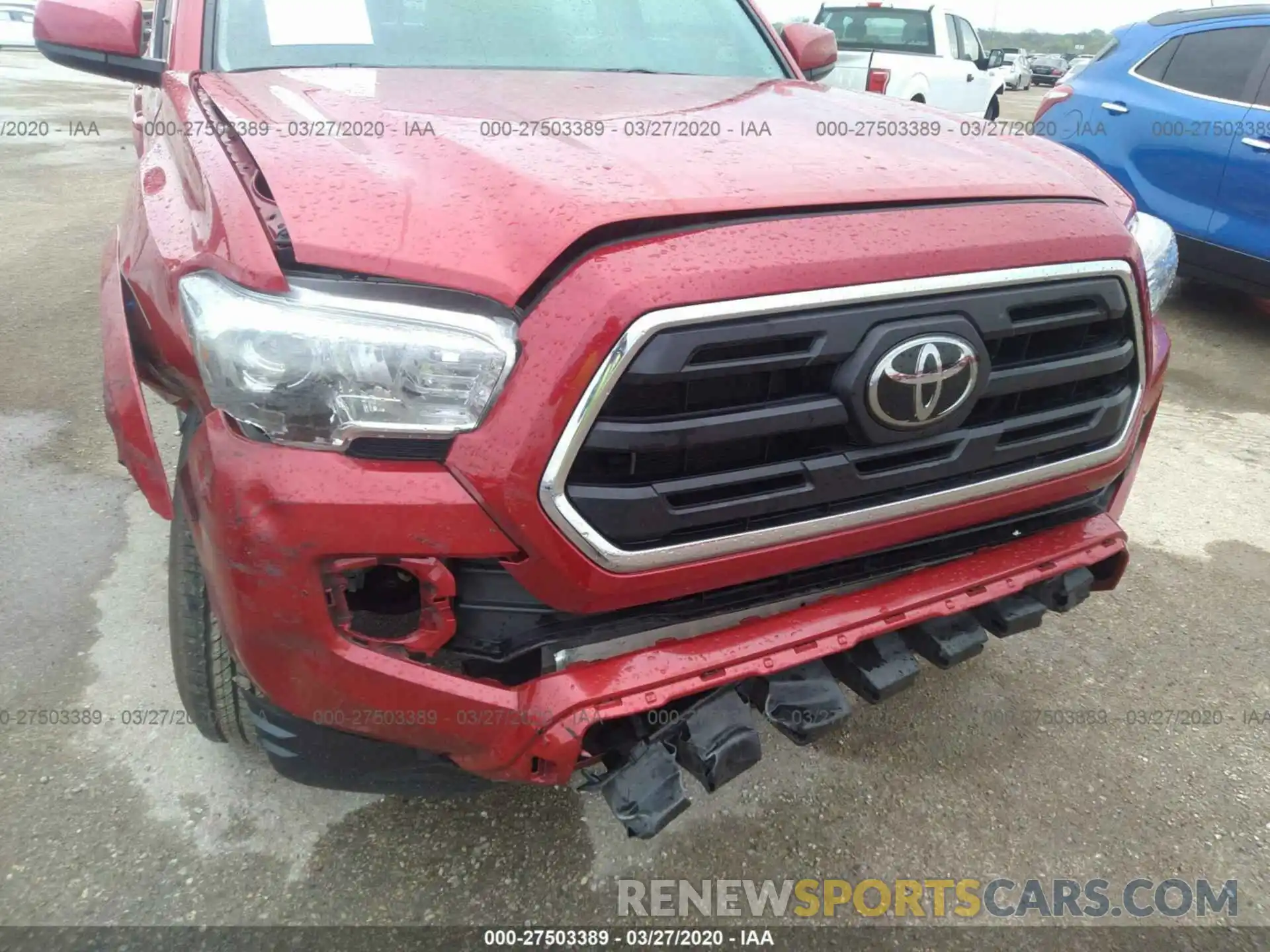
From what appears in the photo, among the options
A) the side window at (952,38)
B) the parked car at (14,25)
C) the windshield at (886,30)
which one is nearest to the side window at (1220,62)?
the windshield at (886,30)

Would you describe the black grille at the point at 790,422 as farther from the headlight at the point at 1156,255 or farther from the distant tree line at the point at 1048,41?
the distant tree line at the point at 1048,41

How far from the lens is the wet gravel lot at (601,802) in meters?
1.84

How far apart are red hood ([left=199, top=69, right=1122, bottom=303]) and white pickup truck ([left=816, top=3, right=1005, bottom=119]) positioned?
9117 mm

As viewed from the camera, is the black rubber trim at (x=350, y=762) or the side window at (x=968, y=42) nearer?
the black rubber trim at (x=350, y=762)

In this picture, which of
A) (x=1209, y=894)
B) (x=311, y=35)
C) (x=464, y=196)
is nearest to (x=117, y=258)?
(x=311, y=35)

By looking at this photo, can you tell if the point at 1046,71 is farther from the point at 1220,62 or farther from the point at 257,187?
the point at 257,187

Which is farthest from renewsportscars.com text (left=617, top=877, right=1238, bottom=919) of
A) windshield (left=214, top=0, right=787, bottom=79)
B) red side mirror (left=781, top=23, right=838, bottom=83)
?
red side mirror (left=781, top=23, right=838, bottom=83)

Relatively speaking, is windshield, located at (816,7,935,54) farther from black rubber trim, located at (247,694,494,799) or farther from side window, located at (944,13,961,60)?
black rubber trim, located at (247,694,494,799)

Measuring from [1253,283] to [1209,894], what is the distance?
4.32 metres

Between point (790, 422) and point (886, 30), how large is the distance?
1125cm

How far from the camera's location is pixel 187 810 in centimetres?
199

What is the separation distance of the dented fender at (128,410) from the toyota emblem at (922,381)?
54.9 inches

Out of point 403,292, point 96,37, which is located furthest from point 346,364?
point 96,37

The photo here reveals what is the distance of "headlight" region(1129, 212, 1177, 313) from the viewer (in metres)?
2.08
